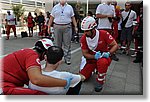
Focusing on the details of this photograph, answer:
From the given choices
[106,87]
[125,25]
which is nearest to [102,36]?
[106,87]

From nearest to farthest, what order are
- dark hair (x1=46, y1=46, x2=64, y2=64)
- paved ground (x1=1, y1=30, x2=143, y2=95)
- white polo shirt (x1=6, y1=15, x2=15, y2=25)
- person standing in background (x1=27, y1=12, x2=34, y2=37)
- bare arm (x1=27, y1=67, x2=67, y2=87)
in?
1. bare arm (x1=27, y1=67, x2=67, y2=87)
2. dark hair (x1=46, y1=46, x2=64, y2=64)
3. paved ground (x1=1, y1=30, x2=143, y2=95)
4. white polo shirt (x1=6, y1=15, x2=15, y2=25)
5. person standing in background (x1=27, y1=12, x2=34, y2=37)

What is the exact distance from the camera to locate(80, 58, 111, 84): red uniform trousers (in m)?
2.78

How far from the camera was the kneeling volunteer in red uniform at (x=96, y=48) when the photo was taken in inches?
110

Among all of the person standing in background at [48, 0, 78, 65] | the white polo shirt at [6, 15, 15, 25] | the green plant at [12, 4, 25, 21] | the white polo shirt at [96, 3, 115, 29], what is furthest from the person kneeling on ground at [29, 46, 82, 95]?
the white polo shirt at [6, 15, 15, 25]

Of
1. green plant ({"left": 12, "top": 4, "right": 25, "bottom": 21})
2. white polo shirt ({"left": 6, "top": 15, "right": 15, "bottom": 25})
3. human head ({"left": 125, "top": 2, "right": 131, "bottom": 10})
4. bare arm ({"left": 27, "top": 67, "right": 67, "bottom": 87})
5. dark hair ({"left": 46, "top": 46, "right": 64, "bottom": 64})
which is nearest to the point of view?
bare arm ({"left": 27, "top": 67, "right": 67, "bottom": 87})

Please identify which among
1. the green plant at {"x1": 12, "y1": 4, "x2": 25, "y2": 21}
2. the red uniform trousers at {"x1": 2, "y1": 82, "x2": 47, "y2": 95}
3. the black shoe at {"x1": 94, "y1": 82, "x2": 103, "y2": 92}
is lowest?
the black shoe at {"x1": 94, "y1": 82, "x2": 103, "y2": 92}

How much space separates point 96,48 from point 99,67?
318 mm

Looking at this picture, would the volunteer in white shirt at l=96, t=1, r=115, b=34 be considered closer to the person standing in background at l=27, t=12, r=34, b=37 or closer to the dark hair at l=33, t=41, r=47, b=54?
the dark hair at l=33, t=41, r=47, b=54

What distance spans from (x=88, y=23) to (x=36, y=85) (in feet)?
3.88

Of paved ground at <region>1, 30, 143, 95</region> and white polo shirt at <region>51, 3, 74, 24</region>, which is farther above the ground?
white polo shirt at <region>51, 3, 74, 24</region>

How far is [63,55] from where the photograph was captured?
211 cm

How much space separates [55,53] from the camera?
1.91 metres

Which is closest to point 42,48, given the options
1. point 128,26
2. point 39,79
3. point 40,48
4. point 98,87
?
point 40,48

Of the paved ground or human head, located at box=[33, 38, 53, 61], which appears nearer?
human head, located at box=[33, 38, 53, 61]
